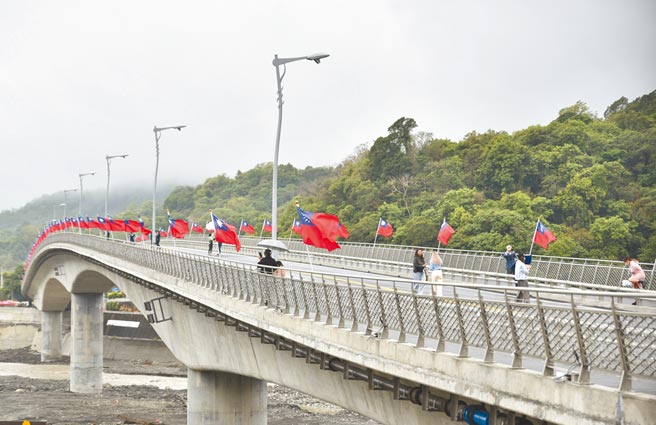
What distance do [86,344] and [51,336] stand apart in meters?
31.3

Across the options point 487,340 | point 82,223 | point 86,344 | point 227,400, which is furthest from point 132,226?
point 487,340

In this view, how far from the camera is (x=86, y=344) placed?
79438 millimetres

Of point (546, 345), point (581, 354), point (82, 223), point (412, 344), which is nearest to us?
point (581, 354)

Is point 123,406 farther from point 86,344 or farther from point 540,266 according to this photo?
point 540,266

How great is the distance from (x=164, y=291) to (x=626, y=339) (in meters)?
33.8

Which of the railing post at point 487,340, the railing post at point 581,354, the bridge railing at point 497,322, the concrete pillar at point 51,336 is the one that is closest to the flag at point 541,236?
the bridge railing at point 497,322

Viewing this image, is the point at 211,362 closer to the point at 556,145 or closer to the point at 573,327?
the point at 573,327

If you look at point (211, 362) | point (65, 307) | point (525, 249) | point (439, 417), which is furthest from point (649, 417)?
point (65, 307)

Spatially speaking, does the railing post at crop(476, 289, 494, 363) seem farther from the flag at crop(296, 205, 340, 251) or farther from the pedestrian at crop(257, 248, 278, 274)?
the pedestrian at crop(257, 248, 278, 274)

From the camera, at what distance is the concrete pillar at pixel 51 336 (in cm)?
10594

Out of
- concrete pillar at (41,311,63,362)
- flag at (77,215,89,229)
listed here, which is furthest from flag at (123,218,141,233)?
concrete pillar at (41,311,63,362)

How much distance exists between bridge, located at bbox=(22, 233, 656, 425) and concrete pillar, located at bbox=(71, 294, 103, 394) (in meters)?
32.3

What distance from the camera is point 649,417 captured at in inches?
479

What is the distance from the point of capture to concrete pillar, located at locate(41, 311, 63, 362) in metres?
106
